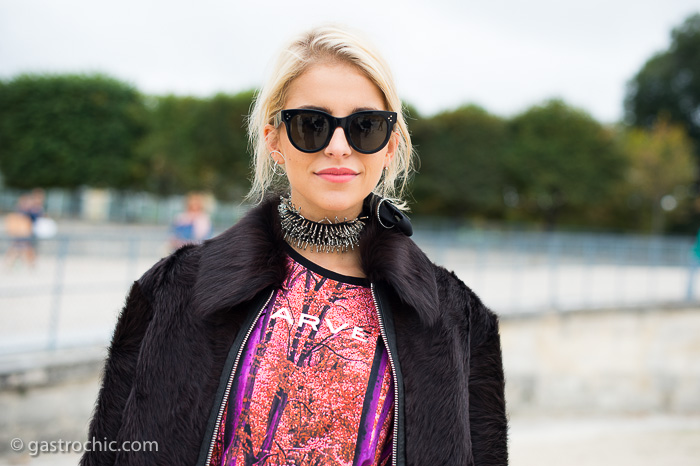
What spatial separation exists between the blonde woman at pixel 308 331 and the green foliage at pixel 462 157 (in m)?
28.7

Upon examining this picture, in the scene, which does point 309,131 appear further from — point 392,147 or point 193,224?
point 193,224

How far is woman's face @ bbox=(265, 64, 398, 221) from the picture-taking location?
5.04 feet

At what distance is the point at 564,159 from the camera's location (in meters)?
30.3

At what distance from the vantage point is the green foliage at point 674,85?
1710 inches

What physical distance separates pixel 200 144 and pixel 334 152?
29949 millimetres

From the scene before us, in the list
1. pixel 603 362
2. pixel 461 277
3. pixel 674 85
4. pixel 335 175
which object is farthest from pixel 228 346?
pixel 674 85

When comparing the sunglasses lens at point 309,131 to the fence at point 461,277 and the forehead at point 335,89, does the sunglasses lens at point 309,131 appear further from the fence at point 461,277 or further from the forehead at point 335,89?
the fence at point 461,277

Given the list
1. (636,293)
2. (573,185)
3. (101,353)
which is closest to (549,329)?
(636,293)

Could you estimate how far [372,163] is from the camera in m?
1.59

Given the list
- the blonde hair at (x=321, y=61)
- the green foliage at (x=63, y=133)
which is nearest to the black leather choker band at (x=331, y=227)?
the blonde hair at (x=321, y=61)

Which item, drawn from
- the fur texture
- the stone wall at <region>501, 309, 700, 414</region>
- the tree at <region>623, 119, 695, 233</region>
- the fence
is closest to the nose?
the fur texture

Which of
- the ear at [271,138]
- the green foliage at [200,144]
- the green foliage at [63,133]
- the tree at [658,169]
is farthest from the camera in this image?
the green foliage at [63,133]

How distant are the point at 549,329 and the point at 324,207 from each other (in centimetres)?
1037

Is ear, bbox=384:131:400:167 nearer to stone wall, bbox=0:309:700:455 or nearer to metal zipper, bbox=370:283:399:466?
metal zipper, bbox=370:283:399:466
